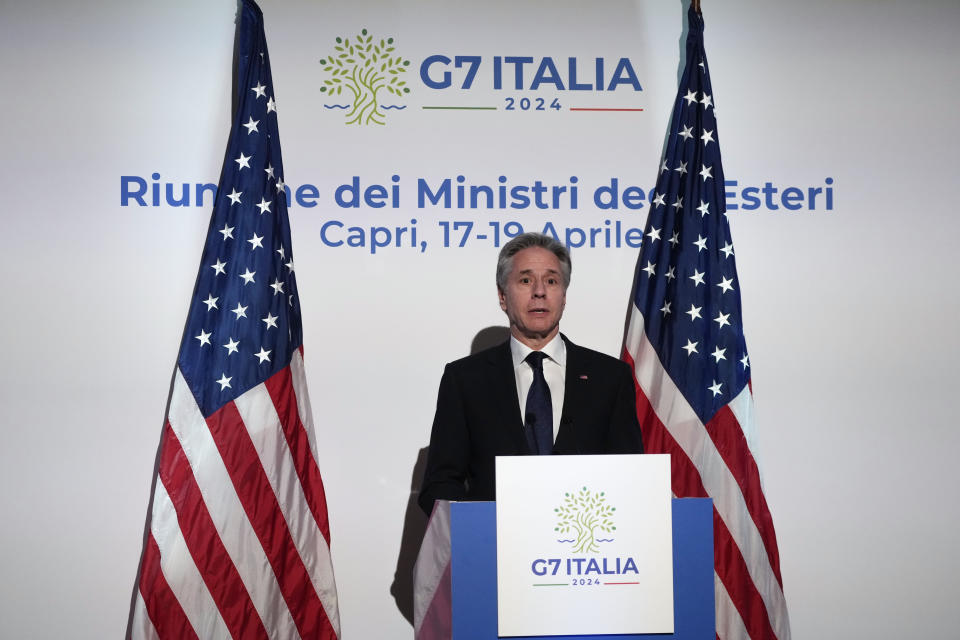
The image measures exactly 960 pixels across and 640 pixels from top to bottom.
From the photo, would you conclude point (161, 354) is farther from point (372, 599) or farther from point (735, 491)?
point (735, 491)

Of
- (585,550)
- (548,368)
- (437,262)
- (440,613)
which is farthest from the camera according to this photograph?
(437,262)

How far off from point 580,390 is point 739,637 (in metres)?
1.15

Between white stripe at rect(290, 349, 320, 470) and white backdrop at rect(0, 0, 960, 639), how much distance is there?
0.17 m

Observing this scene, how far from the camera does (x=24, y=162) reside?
348cm

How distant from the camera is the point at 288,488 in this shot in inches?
127

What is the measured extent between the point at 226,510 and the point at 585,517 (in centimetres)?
163

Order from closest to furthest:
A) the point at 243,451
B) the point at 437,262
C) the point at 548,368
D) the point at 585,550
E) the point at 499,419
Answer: the point at 585,550, the point at 499,419, the point at 548,368, the point at 243,451, the point at 437,262

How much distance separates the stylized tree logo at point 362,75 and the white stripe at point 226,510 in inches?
46.9

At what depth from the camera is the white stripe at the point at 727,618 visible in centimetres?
325

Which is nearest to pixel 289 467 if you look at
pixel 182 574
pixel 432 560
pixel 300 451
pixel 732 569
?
pixel 300 451

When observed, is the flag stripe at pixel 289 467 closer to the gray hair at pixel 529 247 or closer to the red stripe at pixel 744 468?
the gray hair at pixel 529 247

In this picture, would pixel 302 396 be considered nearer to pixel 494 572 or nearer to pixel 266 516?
pixel 266 516

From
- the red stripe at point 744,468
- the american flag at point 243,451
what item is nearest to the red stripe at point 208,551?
the american flag at point 243,451

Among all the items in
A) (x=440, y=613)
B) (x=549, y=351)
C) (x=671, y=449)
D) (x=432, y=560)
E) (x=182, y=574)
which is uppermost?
(x=549, y=351)
